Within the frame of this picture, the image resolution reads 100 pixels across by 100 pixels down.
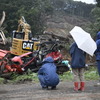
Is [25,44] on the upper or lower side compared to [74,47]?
lower

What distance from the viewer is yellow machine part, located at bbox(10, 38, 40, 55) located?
57.5ft

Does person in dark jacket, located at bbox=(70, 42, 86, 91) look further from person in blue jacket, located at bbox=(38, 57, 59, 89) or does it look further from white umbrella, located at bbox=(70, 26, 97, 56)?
person in blue jacket, located at bbox=(38, 57, 59, 89)

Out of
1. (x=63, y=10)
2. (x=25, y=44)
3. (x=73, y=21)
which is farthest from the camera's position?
(x=63, y=10)

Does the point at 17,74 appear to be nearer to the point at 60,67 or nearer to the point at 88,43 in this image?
the point at 60,67

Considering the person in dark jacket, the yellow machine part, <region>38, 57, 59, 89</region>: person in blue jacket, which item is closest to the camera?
the person in dark jacket

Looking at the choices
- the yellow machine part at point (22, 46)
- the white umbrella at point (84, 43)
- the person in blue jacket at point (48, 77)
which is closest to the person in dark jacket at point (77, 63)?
the white umbrella at point (84, 43)

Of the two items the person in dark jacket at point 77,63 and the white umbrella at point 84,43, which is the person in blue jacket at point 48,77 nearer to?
the person in dark jacket at point 77,63

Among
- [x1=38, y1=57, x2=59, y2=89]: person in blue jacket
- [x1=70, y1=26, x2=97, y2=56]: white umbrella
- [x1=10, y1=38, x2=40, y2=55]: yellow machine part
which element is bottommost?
[x1=10, y1=38, x2=40, y2=55]: yellow machine part

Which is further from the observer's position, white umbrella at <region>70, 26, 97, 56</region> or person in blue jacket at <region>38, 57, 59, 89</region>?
person in blue jacket at <region>38, 57, 59, 89</region>

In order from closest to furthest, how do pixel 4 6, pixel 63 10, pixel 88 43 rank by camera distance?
pixel 88 43, pixel 4 6, pixel 63 10

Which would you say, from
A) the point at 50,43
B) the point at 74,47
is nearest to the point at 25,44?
the point at 50,43

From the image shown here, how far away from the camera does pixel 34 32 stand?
37.8 metres

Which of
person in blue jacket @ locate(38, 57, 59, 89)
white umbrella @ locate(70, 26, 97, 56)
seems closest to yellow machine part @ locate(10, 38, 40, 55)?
person in blue jacket @ locate(38, 57, 59, 89)

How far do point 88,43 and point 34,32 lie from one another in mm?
29669
